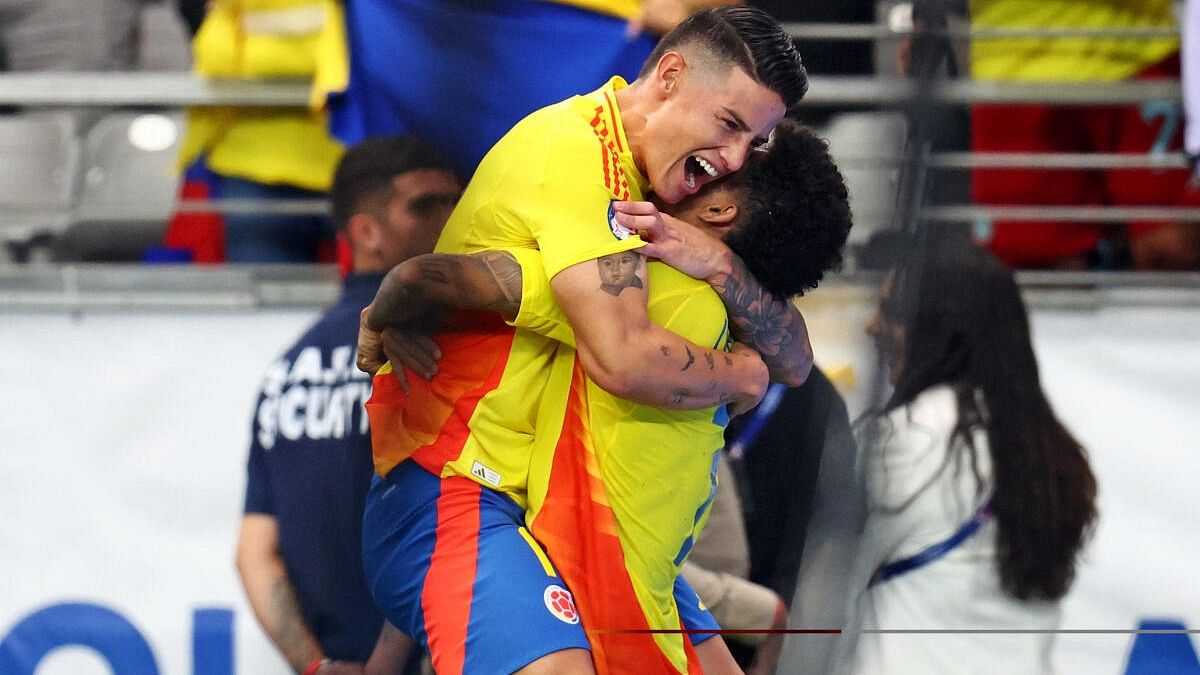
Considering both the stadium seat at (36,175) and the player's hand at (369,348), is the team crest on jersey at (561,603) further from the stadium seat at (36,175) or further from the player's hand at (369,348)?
the stadium seat at (36,175)

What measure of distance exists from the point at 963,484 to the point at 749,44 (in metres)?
0.75

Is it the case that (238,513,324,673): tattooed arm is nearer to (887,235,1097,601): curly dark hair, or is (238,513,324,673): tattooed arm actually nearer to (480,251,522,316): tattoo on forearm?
(480,251,522,316): tattoo on forearm

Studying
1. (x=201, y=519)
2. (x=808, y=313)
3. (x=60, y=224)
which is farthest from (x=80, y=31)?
(x=808, y=313)

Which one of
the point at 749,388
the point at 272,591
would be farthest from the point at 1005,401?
the point at 272,591

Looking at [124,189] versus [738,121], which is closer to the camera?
[738,121]

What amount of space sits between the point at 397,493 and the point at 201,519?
483 millimetres

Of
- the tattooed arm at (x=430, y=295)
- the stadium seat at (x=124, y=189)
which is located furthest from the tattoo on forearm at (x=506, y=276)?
the stadium seat at (x=124, y=189)

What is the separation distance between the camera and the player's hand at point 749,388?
1.18m

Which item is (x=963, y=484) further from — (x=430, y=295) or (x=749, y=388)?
(x=430, y=295)

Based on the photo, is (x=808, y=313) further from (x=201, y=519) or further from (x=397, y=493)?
(x=201, y=519)

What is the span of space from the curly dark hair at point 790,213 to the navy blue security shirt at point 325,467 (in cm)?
39

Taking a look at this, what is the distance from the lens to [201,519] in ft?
5.49

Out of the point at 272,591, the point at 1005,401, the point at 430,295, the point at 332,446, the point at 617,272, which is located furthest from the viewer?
the point at 1005,401

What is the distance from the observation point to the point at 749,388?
119cm
